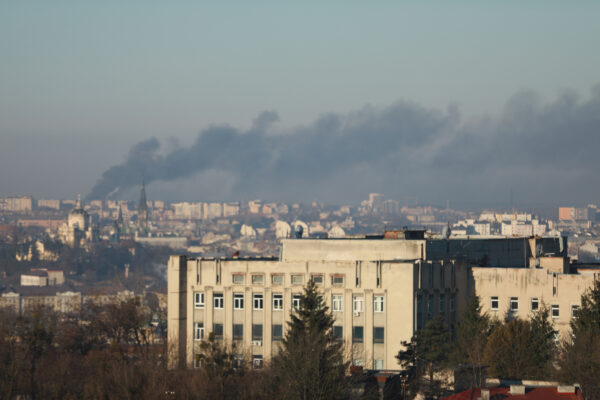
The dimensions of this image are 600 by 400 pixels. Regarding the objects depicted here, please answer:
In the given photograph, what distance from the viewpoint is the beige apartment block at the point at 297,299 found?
153ft

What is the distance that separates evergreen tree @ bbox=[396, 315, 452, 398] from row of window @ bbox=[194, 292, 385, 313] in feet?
8.81

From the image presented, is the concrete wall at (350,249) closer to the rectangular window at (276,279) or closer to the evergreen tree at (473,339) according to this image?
the rectangular window at (276,279)

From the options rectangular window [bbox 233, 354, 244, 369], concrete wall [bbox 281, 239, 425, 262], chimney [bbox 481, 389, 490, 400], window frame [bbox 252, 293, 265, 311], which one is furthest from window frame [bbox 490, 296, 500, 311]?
chimney [bbox 481, 389, 490, 400]

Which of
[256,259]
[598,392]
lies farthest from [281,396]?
[256,259]

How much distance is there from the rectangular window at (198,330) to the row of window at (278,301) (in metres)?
0.61

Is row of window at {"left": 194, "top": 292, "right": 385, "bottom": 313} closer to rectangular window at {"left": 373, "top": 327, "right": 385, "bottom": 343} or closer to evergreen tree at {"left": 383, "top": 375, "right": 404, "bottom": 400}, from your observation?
rectangular window at {"left": 373, "top": 327, "right": 385, "bottom": 343}

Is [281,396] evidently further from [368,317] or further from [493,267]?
[493,267]

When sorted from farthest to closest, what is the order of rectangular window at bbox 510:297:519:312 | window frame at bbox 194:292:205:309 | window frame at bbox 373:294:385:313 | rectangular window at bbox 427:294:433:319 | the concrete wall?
the concrete wall, rectangular window at bbox 510:297:519:312, window frame at bbox 194:292:205:309, rectangular window at bbox 427:294:433:319, window frame at bbox 373:294:385:313

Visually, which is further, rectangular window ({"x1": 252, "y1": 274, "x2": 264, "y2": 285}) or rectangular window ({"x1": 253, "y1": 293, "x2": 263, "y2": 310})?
rectangular window ({"x1": 252, "y1": 274, "x2": 264, "y2": 285})

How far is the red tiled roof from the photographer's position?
34188mm

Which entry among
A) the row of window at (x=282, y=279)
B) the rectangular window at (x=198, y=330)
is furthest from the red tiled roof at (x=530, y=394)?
the rectangular window at (x=198, y=330)

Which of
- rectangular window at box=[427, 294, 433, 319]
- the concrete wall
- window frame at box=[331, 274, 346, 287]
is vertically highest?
the concrete wall

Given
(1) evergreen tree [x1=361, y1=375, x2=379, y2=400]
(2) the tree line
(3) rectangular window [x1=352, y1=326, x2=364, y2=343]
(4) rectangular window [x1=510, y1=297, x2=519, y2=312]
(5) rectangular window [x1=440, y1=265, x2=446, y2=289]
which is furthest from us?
(4) rectangular window [x1=510, y1=297, x2=519, y2=312]

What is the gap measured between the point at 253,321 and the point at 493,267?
9042 mm
